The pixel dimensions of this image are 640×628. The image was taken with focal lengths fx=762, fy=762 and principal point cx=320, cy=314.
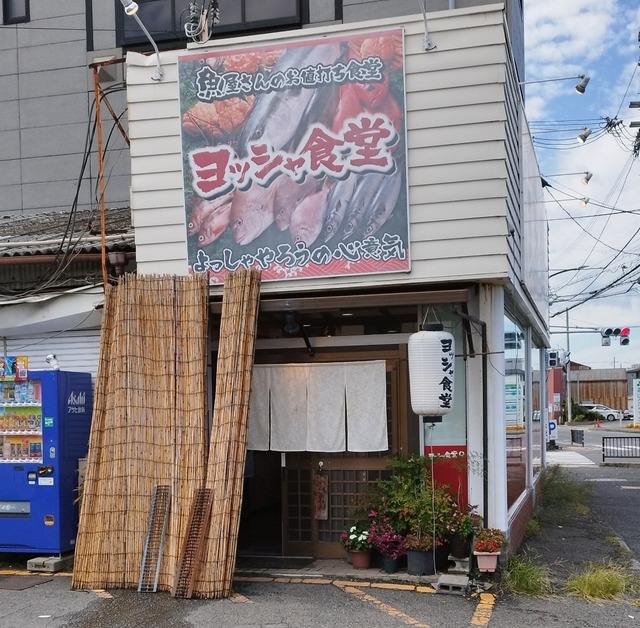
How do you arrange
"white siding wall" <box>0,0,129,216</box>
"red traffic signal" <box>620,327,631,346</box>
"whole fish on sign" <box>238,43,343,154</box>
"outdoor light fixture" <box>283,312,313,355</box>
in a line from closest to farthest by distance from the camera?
"whole fish on sign" <box>238,43,343,154</box> < "outdoor light fixture" <box>283,312,313,355</box> < "white siding wall" <box>0,0,129,216</box> < "red traffic signal" <box>620,327,631,346</box>

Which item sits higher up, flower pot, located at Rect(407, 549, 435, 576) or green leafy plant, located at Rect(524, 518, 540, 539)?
flower pot, located at Rect(407, 549, 435, 576)

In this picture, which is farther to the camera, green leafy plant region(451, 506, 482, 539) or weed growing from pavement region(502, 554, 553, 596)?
green leafy plant region(451, 506, 482, 539)

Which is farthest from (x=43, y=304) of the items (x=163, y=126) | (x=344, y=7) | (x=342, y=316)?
(x=344, y=7)

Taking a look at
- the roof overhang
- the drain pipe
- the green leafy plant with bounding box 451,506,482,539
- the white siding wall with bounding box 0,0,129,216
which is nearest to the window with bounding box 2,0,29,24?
the white siding wall with bounding box 0,0,129,216

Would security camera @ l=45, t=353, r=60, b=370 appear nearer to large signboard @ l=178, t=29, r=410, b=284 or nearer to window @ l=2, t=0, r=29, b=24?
large signboard @ l=178, t=29, r=410, b=284

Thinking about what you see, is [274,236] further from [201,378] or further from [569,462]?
[569,462]

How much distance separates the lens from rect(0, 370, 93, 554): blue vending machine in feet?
30.1

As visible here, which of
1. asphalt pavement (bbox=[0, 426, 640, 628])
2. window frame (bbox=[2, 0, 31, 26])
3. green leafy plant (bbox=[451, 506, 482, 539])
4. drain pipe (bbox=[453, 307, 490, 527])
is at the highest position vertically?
window frame (bbox=[2, 0, 31, 26])

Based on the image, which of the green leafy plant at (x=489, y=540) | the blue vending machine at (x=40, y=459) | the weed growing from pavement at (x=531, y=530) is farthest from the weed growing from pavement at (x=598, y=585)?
the blue vending machine at (x=40, y=459)

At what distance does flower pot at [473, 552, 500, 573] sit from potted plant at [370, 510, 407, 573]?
86cm

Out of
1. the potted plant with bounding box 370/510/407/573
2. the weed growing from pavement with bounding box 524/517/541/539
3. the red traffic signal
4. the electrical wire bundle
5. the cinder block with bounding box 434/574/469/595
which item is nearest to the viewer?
the cinder block with bounding box 434/574/469/595

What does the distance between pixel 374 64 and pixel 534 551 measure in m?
6.54

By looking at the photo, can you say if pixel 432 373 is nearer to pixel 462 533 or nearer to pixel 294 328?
pixel 462 533

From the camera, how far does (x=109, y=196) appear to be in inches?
528
